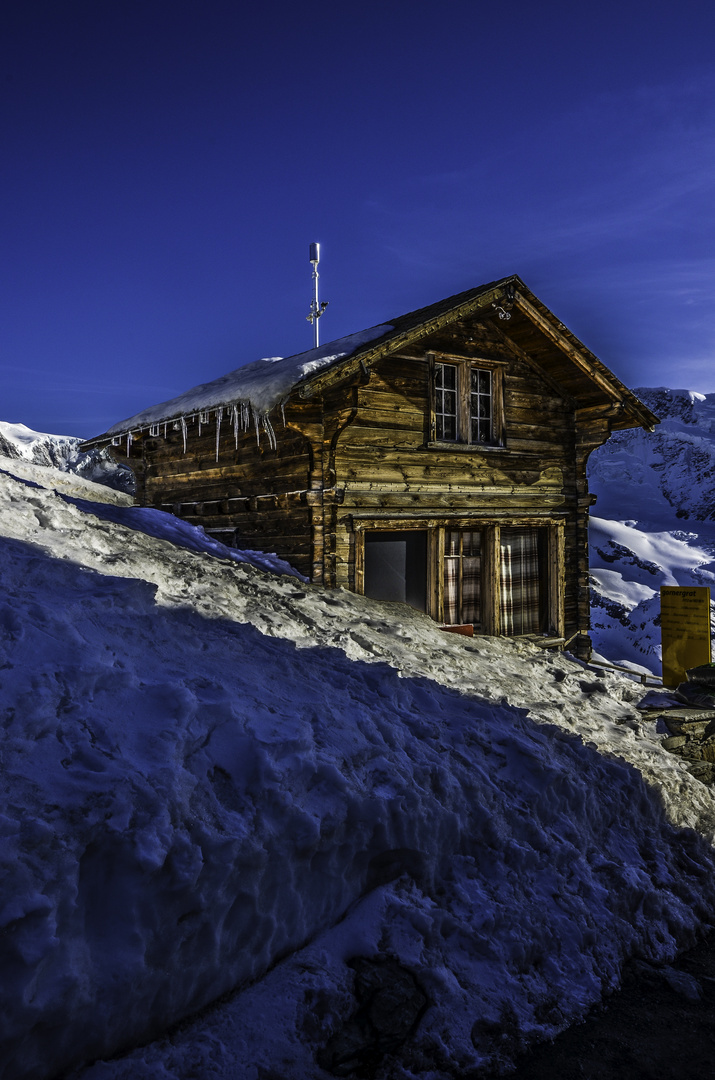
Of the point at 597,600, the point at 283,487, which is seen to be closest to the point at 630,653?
the point at 597,600

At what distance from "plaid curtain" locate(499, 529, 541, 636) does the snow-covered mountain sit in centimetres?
2706

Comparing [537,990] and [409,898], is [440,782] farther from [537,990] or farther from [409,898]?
[537,990]

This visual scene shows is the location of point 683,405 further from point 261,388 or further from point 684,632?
point 261,388

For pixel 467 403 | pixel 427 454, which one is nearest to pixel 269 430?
pixel 427 454

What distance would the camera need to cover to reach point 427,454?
34.8 feet

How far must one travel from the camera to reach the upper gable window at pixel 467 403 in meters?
10.9

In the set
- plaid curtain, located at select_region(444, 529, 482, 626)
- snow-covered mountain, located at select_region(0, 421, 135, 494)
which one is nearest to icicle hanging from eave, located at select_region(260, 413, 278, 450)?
plaid curtain, located at select_region(444, 529, 482, 626)

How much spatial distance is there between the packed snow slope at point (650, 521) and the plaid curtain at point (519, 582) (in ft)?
51.2

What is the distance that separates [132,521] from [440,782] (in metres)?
6.28

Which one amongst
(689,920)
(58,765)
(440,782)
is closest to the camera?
(58,765)

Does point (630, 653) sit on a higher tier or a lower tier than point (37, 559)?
lower

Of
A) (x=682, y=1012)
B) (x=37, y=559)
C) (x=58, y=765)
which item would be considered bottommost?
(x=682, y=1012)

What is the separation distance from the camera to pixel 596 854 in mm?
5016

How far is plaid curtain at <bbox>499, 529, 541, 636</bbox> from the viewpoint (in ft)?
Answer: 38.2
